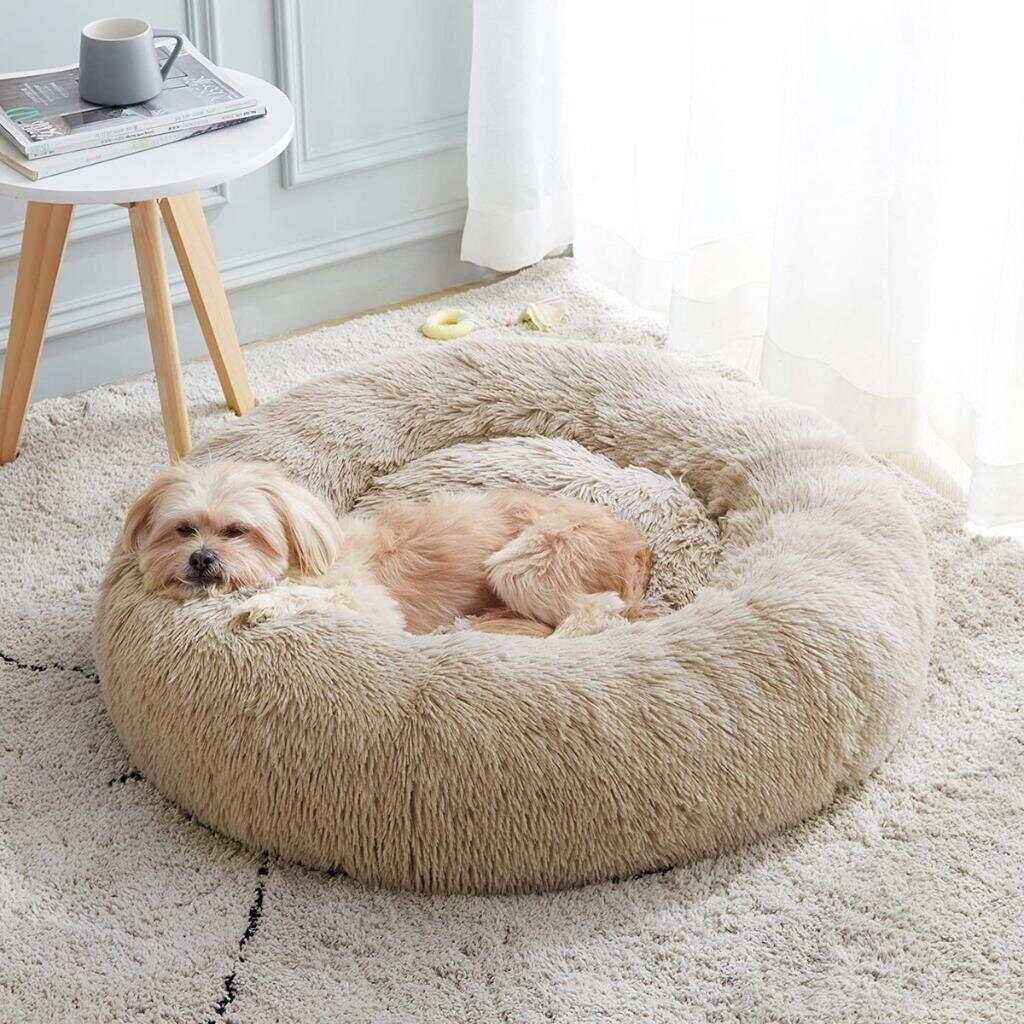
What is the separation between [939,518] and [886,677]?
0.68m

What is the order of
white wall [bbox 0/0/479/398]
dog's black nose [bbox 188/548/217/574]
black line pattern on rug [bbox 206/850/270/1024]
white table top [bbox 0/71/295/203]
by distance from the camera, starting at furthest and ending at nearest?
white wall [bbox 0/0/479/398], white table top [bbox 0/71/295/203], dog's black nose [bbox 188/548/217/574], black line pattern on rug [bbox 206/850/270/1024]

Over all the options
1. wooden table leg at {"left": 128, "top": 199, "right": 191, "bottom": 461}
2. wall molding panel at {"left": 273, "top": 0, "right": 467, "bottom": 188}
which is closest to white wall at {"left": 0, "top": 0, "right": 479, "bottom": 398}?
wall molding panel at {"left": 273, "top": 0, "right": 467, "bottom": 188}

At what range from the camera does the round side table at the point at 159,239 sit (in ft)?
6.61

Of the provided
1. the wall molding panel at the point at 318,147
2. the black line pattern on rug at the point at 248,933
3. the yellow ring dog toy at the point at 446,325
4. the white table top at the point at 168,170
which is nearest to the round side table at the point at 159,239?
the white table top at the point at 168,170

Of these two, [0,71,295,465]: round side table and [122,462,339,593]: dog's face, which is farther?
[0,71,295,465]: round side table

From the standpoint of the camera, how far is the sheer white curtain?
210cm

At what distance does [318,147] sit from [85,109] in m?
0.70

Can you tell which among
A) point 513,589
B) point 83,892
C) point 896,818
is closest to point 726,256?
point 513,589

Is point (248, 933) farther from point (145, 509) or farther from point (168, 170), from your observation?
point (168, 170)

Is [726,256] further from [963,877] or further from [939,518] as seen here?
[963,877]

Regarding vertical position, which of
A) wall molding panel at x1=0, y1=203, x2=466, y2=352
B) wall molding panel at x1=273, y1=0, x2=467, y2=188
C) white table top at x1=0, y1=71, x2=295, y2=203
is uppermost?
white table top at x1=0, y1=71, x2=295, y2=203

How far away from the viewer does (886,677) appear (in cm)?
169

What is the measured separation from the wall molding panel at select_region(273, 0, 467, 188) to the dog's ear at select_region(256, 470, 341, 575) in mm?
1142

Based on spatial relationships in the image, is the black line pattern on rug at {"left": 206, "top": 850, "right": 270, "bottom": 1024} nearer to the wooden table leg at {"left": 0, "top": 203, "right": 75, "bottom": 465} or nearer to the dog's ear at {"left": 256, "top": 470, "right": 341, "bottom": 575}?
the dog's ear at {"left": 256, "top": 470, "right": 341, "bottom": 575}
